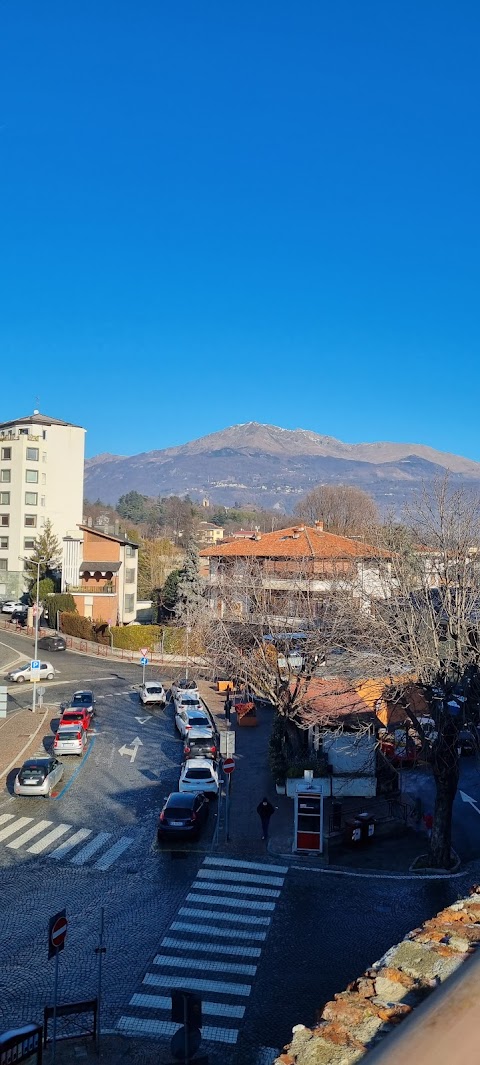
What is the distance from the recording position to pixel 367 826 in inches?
823

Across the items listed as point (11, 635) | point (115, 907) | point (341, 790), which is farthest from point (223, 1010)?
point (11, 635)

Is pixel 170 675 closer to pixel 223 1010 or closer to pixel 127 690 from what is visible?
pixel 127 690

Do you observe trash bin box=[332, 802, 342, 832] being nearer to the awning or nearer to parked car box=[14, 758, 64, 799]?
parked car box=[14, 758, 64, 799]

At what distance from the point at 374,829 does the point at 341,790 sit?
297 cm

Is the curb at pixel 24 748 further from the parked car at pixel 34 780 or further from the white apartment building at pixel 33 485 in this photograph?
the white apartment building at pixel 33 485

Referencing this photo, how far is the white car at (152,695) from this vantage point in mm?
39219

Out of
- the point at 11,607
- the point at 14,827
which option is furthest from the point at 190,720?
the point at 11,607

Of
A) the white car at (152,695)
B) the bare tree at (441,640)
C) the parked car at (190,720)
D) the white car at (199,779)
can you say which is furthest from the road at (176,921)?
the white car at (152,695)

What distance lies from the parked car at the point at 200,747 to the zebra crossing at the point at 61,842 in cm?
697

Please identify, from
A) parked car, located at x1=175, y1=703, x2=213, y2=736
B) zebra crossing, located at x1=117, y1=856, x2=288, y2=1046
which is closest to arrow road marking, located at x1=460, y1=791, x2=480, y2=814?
zebra crossing, located at x1=117, y1=856, x2=288, y2=1046

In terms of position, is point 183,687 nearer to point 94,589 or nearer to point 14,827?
point 14,827

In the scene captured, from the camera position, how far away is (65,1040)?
1185 cm

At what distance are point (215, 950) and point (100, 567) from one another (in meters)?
50.0

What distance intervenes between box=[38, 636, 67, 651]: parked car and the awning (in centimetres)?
813
